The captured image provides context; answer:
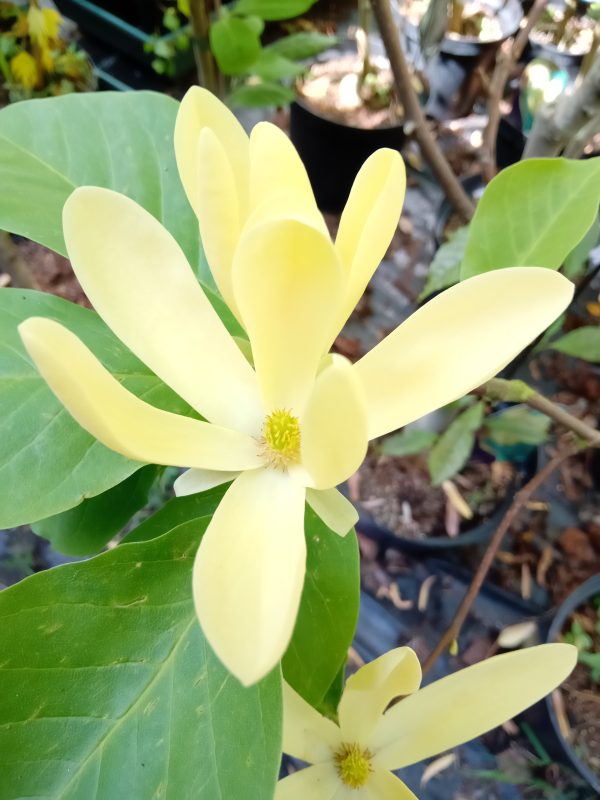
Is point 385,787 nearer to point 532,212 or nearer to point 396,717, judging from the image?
point 396,717

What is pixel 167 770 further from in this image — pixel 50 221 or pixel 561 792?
pixel 561 792

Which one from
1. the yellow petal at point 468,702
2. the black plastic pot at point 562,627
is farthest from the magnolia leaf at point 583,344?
the yellow petal at point 468,702

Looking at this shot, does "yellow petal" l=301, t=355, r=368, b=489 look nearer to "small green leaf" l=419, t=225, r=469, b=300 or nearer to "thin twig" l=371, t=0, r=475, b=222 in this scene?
"thin twig" l=371, t=0, r=475, b=222

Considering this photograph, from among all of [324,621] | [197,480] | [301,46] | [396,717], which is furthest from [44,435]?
[301,46]

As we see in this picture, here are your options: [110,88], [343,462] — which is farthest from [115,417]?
[110,88]

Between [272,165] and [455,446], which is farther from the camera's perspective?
[455,446]

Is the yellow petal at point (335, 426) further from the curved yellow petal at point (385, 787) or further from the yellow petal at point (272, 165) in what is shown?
the curved yellow petal at point (385, 787)

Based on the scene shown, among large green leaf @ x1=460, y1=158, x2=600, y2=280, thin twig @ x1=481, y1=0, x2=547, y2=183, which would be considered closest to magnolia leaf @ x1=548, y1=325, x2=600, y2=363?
thin twig @ x1=481, y1=0, x2=547, y2=183
